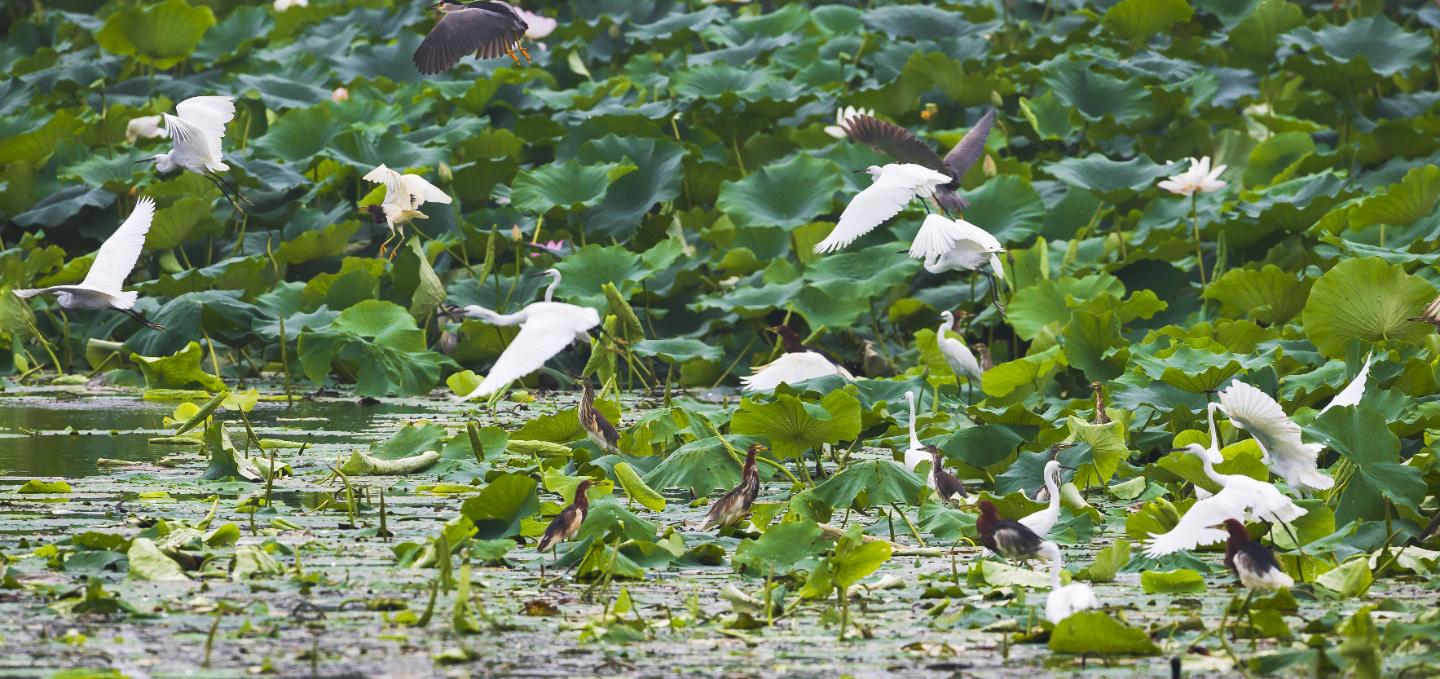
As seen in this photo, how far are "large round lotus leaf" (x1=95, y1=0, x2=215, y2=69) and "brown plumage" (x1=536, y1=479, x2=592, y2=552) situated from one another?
259 inches

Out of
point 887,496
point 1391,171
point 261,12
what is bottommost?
point 887,496

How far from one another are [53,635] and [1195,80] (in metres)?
6.82

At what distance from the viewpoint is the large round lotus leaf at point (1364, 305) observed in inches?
181

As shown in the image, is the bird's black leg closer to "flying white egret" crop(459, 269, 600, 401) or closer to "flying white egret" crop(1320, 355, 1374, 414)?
"flying white egret" crop(459, 269, 600, 401)

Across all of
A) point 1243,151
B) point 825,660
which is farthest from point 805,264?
point 825,660

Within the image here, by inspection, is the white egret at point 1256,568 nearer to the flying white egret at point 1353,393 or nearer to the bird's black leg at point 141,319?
the flying white egret at point 1353,393

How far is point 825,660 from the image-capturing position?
282 centimetres

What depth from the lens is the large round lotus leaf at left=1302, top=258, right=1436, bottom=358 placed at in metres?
4.60

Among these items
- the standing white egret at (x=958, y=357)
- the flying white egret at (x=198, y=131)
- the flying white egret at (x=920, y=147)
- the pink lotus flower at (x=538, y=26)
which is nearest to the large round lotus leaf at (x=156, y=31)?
the pink lotus flower at (x=538, y=26)

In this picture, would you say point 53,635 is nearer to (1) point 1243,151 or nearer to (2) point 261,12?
(1) point 1243,151

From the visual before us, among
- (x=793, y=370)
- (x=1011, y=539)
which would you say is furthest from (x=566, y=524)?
(x=793, y=370)

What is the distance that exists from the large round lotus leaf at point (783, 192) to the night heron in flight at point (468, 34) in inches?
47.4

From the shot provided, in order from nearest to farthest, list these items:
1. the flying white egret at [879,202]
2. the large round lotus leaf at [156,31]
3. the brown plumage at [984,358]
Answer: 1. the flying white egret at [879,202]
2. the brown plumage at [984,358]
3. the large round lotus leaf at [156,31]

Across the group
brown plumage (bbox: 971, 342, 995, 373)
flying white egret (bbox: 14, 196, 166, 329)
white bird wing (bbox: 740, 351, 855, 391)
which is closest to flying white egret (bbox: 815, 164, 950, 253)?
white bird wing (bbox: 740, 351, 855, 391)
